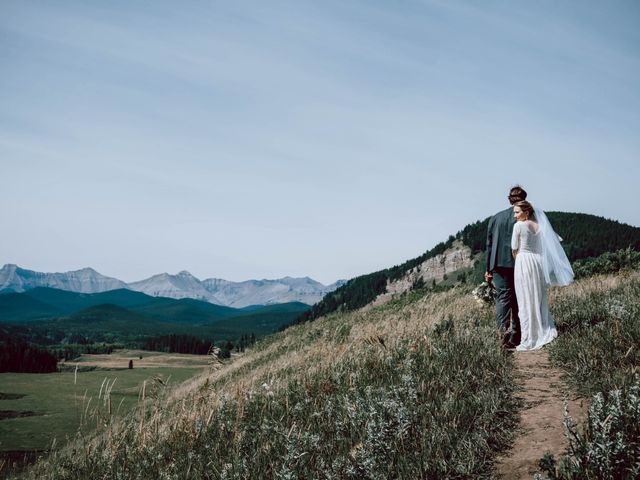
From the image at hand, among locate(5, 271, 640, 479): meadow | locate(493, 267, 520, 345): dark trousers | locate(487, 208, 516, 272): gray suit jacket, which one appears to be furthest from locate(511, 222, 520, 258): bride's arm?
locate(5, 271, 640, 479): meadow

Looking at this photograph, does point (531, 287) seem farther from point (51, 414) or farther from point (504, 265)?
point (51, 414)

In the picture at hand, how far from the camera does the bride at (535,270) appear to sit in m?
7.97

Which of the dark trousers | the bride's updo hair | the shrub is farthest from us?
the bride's updo hair

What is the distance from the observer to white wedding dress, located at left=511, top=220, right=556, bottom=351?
7.91 metres

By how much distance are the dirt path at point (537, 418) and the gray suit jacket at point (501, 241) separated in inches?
126

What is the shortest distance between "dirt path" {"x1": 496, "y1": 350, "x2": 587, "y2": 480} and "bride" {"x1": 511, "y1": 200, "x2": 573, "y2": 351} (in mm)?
1624

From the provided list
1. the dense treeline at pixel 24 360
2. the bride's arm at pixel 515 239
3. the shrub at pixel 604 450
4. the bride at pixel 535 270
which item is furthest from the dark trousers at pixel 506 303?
the dense treeline at pixel 24 360

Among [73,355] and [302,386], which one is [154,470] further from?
[73,355]

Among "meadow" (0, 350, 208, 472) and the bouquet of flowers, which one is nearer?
"meadow" (0, 350, 208, 472)

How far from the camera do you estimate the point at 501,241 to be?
30.7 feet

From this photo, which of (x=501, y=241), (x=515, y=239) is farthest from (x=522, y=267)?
(x=501, y=241)

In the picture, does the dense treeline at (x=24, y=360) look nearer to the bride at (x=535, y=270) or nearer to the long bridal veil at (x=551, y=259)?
the bride at (x=535, y=270)

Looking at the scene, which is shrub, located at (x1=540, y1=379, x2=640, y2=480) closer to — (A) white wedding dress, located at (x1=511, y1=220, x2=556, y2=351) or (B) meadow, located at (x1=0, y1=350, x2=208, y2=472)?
(A) white wedding dress, located at (x1=511, y1=220, x2=556, y2=351)

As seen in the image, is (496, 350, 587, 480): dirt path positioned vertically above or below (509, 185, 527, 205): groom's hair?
below
